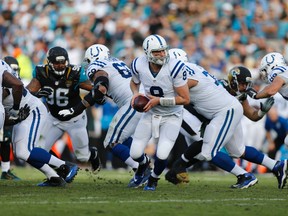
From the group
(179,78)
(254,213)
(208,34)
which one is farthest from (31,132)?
(208,34)

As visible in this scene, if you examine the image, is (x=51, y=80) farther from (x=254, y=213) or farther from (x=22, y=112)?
(x=254, y=213)

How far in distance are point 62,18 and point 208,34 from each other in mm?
3212

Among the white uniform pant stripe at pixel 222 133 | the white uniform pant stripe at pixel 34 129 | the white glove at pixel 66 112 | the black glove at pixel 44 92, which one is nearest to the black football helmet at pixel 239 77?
the white uniform pant stripe at pixel 222 133

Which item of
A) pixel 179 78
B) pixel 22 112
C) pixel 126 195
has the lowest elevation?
pixel 126 195

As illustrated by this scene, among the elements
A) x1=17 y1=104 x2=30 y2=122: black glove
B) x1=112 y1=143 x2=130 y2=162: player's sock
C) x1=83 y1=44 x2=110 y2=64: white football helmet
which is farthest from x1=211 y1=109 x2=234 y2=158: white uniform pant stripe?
x1=17 y1=104 x2=30 y2=122: black glove

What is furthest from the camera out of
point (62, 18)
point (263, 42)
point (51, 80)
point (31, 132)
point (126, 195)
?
point (62, 18)

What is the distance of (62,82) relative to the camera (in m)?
9.71

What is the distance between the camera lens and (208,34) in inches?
653

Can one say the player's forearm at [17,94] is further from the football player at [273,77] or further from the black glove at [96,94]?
the football player at [273,77]

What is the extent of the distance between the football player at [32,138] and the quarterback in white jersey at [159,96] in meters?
0.98

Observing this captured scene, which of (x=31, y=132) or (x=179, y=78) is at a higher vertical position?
(x=179, y=78)

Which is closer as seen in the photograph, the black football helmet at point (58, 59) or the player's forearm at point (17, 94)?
the player's forearm at point (17, 94)

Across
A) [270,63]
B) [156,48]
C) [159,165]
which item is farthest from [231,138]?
[156,48]

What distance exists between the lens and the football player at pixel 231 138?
914 centimetres
